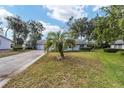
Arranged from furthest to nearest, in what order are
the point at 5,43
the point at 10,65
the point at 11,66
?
the point at 5,43, the point at 10,65, the point at 11,66

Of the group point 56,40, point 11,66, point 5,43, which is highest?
point 5,43

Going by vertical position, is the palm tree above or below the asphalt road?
above

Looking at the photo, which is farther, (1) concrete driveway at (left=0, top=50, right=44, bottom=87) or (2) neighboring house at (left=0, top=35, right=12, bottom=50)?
(2) neighboring house at (left=0, top=35, right=12, bottom=50)

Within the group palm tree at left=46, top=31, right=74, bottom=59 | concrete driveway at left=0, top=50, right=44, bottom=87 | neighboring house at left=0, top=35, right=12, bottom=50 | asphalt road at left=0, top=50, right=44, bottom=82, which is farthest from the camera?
neighboring house at left=0, top=35, right=12, bottom=50

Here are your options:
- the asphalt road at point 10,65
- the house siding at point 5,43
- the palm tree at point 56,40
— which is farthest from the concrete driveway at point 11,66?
the house siding at point 5,43

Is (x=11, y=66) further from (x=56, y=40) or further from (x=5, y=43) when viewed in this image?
(x=5, y=43)

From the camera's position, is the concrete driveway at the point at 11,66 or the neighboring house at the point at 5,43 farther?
the neighboring house at the point at 5,43

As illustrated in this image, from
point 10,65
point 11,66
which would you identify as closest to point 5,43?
point 10,65

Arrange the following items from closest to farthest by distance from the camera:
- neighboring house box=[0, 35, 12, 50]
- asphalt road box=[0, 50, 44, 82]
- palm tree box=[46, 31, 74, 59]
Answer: asphalt road box=[0, 50, 44, 82] < palm tree box=[46, 31, 74, 59] < neighboring house box=[0, 35, 12, 50]

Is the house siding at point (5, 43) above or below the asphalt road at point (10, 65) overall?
above

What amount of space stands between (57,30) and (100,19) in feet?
18.6

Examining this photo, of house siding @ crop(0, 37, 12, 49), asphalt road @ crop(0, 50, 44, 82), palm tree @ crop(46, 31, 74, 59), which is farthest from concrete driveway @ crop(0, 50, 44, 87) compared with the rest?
house siding @ crop(0, 37, 12, 49)

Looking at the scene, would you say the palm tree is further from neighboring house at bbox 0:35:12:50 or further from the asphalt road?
neighboring house at bbox 0:35:12:50

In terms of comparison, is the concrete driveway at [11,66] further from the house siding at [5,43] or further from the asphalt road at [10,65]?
the house siding at [5,43]
